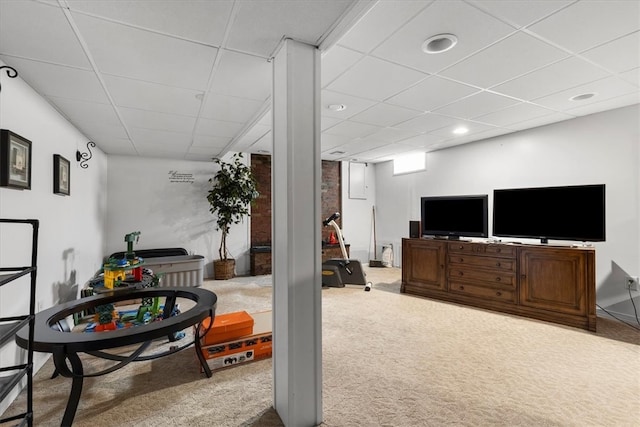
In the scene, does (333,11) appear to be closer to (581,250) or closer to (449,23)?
(449,23)

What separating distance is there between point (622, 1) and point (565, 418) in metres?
2.43

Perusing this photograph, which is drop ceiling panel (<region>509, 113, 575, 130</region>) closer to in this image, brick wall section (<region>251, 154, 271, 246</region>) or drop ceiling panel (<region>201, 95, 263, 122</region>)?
drop ceiling panel (<region>201, 95, 263, 122</region>)

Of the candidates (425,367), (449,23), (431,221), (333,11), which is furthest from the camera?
(431,221)

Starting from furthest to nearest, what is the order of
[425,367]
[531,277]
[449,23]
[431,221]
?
1. [431,221]
2. [531,277]
3. [425,367]
4. [449,23]

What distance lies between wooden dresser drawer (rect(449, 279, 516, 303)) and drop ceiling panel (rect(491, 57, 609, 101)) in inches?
89.2

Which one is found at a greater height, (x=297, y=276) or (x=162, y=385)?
(x=297, y=276)

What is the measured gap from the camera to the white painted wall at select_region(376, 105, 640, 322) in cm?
337

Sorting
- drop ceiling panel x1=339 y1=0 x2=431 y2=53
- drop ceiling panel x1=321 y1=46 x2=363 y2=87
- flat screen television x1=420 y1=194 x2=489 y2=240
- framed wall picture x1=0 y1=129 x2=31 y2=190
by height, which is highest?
drop ceiling panel x1=321 y1=46 x2=363 y2=87

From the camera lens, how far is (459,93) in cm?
295

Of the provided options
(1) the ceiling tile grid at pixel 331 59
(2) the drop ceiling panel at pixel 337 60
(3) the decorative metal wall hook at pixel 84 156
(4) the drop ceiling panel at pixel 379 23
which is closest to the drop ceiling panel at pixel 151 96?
(1) the ceiling tile grid at pixel 331 59

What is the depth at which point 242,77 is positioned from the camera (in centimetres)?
229

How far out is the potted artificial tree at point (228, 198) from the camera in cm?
534

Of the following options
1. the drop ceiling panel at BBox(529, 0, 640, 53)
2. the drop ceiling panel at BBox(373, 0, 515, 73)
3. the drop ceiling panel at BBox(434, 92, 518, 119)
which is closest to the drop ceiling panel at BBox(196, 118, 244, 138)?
the drop ceiling panel at BBox(373, 0, 515, 73)

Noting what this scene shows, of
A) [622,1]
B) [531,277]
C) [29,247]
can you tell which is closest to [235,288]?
[29,247]
